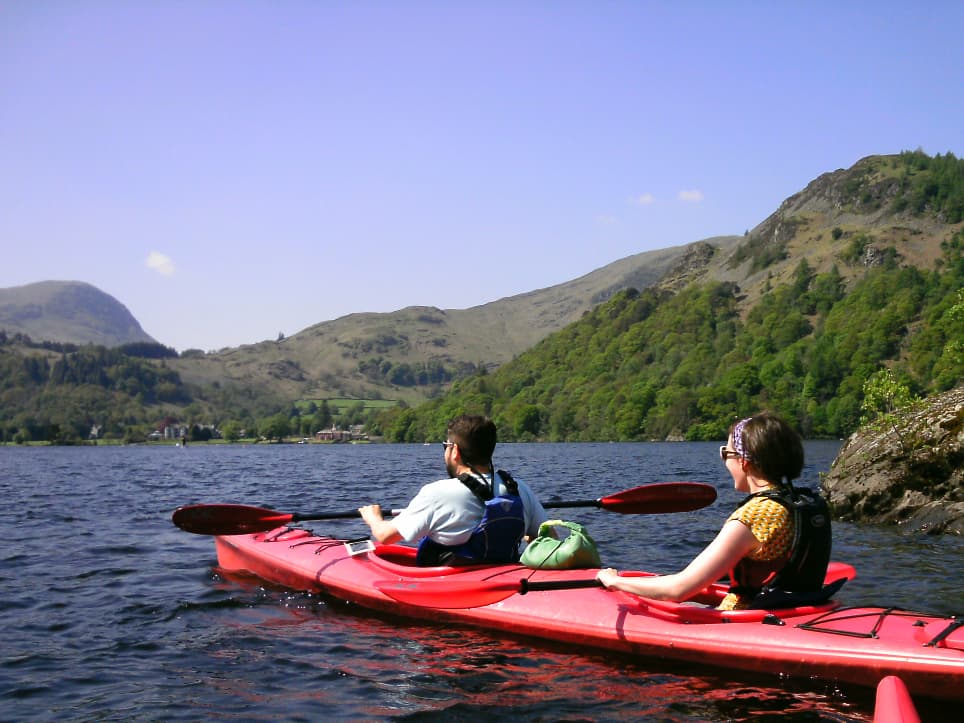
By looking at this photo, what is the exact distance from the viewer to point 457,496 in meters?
7.89

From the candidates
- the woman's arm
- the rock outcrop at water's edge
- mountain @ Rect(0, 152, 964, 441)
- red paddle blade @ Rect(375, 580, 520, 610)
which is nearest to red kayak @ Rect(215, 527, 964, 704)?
red paddle blade @ Rect(375, 580, 520, 610)

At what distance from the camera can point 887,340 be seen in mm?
107125

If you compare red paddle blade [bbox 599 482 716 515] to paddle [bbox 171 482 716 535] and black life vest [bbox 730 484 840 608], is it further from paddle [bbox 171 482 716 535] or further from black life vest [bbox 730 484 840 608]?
black life vest [bbox 730 484 840 608]

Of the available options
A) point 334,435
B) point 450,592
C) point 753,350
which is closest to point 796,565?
point 450,592

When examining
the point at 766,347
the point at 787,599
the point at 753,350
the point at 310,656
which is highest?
the point at 766,347

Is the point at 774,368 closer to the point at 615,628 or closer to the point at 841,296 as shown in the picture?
the point at 841,296

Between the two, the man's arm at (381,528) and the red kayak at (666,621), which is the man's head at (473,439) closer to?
the man's arm at (381,528)

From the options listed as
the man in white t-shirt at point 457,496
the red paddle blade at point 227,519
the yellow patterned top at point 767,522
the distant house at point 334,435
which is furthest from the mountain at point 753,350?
the yellow patterned top at point 767,522

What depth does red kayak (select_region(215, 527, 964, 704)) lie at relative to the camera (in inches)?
226

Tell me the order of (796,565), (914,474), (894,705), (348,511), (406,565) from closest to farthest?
(894,705)
(796,565)
(406,565)
(348,511)
(914,474)

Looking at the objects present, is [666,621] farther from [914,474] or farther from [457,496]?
[914,474]

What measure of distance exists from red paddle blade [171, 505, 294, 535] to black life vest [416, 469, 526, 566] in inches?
103

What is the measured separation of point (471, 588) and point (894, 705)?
4058 mm

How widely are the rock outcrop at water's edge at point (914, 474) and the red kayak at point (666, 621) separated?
8.70m
